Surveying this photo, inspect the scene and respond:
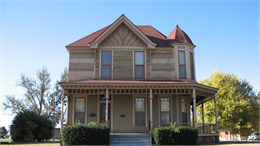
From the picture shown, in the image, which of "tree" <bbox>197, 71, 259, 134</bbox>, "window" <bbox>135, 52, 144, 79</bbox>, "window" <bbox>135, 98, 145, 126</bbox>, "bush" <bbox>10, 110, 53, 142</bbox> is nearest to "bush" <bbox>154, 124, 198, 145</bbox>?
"window" <bbox>135, 98, 145, 126</bbox>

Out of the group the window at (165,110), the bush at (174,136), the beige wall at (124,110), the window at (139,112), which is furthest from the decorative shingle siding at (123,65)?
the bush at (174,136)

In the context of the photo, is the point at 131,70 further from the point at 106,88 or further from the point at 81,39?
the point at 81,39

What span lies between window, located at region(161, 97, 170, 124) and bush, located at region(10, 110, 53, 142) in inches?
462

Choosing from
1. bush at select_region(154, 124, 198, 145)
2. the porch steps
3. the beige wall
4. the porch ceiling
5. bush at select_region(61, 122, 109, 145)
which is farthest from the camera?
Result: the beige wall

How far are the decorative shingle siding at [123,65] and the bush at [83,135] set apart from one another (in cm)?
540

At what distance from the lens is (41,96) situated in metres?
36.6

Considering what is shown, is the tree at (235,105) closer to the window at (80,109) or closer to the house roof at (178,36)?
the house roof at (178,36)

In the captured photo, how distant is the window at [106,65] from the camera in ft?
58.9

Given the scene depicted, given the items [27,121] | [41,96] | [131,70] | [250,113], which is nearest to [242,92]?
[250,113]

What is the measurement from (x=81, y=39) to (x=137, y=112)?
294 inches

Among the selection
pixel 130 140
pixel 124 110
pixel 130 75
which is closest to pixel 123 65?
pixel 130 75

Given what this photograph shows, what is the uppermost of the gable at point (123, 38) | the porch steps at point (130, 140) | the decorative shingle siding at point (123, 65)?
the gable at point (123, 38)

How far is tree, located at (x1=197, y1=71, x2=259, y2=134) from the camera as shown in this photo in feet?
93.9

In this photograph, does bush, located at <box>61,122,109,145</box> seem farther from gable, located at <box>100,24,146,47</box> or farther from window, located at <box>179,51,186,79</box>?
A: window, located at <box>179,51,186,79</box>
